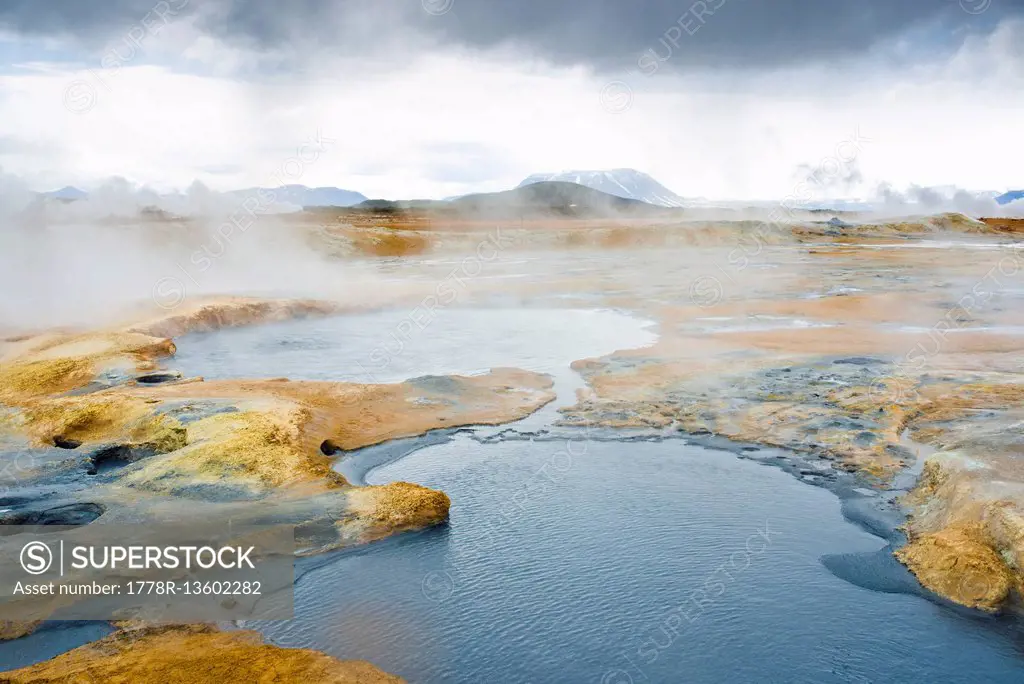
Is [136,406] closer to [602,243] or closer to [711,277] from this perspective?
[711,277]

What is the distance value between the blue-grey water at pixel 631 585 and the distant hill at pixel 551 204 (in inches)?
4350

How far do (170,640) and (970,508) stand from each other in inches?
294

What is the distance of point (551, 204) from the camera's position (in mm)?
149750

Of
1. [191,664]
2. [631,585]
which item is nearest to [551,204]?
[631,585]

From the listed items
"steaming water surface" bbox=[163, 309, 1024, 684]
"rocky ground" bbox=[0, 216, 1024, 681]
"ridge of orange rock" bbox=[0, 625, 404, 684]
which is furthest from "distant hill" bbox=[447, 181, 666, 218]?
"ridge of orange rock" bbox=[0, 625, 404, 684]

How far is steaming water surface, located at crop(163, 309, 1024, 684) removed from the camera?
6.31 m

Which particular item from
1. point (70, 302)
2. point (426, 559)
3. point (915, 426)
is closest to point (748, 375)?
point (915, 426)

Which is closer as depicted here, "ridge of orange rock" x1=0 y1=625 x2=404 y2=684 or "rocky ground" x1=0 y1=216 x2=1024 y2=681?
"ridge of orange rock" x1=0 y1=625 x2=404 y2=684

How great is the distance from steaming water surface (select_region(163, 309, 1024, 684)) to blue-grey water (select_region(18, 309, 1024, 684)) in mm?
19

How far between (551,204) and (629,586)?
476 feet

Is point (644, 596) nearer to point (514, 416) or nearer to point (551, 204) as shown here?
point (514, 416)

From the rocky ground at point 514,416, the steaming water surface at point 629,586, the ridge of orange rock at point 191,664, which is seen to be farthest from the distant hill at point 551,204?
the ridge of orange rock at point 191,664

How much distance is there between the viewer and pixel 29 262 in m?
30.8

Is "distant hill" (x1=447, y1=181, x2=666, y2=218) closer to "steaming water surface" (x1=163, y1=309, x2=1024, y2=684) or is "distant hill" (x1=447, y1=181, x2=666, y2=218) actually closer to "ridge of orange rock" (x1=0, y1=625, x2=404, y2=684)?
"steaming water surface" (x1=163, y1=309, x2=1024, y2=684)
